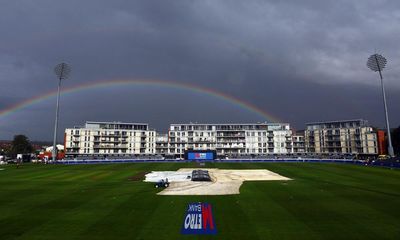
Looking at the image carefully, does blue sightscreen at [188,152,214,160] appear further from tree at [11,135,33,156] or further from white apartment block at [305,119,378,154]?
tree at [11,135,33,156]

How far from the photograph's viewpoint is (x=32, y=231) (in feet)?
68.7

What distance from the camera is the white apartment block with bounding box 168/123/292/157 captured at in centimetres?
18362

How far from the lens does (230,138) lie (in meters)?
185

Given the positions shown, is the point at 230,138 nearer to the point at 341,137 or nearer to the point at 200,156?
the point at 200,156

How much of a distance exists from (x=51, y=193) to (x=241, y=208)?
84.3 feet

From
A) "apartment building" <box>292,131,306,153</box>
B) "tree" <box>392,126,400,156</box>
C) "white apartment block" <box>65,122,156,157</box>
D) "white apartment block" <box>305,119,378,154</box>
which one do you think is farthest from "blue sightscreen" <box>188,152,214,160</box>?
"tree" <box>392,126,400,156</box>

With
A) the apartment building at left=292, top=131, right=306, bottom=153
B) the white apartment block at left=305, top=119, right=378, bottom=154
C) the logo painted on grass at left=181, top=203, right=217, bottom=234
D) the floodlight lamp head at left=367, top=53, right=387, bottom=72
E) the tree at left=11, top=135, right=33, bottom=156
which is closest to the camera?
the logo painted on grass at left=181, top=203, right=217, bottom=234

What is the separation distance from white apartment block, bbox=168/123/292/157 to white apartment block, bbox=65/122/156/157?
56.4 ft

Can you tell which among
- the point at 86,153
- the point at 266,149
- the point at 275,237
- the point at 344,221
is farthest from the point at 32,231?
the point at 266,149

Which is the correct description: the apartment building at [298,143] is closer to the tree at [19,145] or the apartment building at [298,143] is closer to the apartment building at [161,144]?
the apartment building at [161,144]

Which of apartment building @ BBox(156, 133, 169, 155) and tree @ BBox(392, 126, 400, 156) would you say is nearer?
tree @ BBox(392, 126, 400, 156)

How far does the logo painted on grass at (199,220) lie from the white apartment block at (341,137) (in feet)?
545

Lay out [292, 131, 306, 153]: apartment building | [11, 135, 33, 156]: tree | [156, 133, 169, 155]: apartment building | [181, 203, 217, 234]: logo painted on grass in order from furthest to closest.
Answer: [292, 131, 306, 153]: apartment building, [156, 133, 169, 155]: apartment building, [11, 135, 33, 156]: tree, [181, 203, 217, 234]: logo painted on grass

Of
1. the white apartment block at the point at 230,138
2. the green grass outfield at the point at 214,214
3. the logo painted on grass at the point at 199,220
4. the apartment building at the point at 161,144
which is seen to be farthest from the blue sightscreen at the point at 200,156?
the logo painted on grass at the point at 199,220
